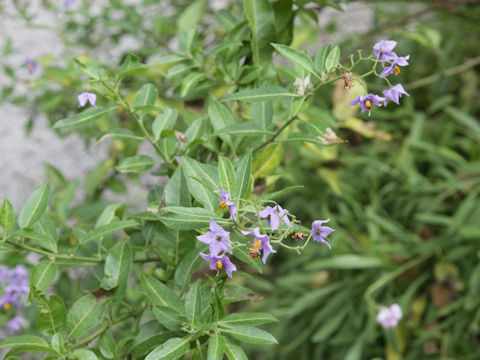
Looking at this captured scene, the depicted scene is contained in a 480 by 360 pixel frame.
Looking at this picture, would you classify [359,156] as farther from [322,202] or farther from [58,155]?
[58,155]

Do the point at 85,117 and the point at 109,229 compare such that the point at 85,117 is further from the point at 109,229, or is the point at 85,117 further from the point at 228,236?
the point at 228,236

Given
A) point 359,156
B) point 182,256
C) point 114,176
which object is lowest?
point 359,156

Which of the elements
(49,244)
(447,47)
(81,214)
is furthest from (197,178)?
(447,47)

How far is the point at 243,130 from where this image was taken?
65 centimetres

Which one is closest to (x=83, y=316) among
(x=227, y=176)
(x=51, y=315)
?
(x=51, y=315)

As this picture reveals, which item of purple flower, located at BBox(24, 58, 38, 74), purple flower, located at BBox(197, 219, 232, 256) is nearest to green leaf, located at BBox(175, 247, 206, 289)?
purple flower, located at BBox(197, 219, 232, 256)

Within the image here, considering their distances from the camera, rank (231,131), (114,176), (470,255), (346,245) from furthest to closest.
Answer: (346,245)
(470,255)
(114,176)
(231,131)

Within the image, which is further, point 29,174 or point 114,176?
point 29,174

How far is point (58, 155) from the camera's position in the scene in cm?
174

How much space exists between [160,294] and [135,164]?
20 cm

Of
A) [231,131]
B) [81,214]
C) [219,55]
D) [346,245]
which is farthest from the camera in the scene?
[346,245]

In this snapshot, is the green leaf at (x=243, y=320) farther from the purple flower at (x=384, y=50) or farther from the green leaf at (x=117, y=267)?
the purple flower at (x=384, y=50)

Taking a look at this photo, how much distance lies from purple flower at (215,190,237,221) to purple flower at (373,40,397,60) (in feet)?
0.77

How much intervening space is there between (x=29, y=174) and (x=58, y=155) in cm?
12
